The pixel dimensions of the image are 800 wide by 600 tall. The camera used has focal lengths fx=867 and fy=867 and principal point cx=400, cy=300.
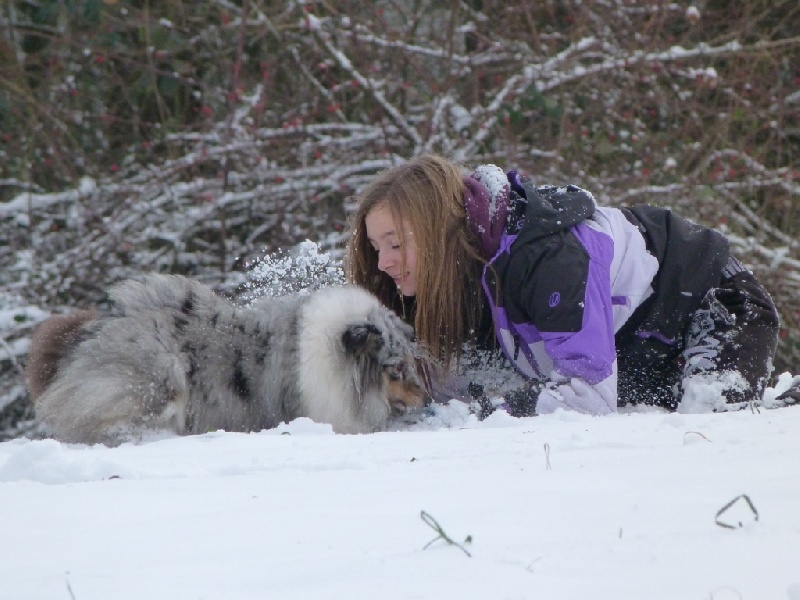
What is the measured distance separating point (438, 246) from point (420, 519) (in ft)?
6.59

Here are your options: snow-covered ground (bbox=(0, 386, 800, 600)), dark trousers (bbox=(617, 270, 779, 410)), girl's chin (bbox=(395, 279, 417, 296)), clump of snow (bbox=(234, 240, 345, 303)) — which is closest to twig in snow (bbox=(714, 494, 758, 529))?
snow-covered ground (bbox=(0, 386, 800, 600))

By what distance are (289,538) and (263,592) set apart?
25 cm

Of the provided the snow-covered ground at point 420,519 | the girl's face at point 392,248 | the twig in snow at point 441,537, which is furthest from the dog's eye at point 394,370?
the twig in snow at point 441,537

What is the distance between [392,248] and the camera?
370cm

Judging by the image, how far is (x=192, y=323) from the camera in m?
3.43

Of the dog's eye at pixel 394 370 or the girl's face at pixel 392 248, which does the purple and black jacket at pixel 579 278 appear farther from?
the dog's eye at pixel 394 370

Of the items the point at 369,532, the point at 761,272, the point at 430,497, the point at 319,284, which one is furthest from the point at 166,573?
the point at 761,272

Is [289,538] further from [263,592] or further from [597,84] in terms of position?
[597,84]

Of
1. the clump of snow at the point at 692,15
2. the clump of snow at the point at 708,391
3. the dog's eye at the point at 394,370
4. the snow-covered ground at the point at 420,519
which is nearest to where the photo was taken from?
the snow-covered ground at the point at 420,519

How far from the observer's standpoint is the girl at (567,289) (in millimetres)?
3338

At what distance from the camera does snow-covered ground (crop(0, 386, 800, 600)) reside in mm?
1394

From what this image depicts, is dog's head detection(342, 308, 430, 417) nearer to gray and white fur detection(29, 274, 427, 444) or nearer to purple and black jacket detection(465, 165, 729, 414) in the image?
gray and white fur detection(29, 274, 427, 444)

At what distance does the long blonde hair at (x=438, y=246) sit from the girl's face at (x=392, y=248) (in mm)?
28

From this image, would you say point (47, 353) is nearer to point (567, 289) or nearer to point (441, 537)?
point (567, 289)
